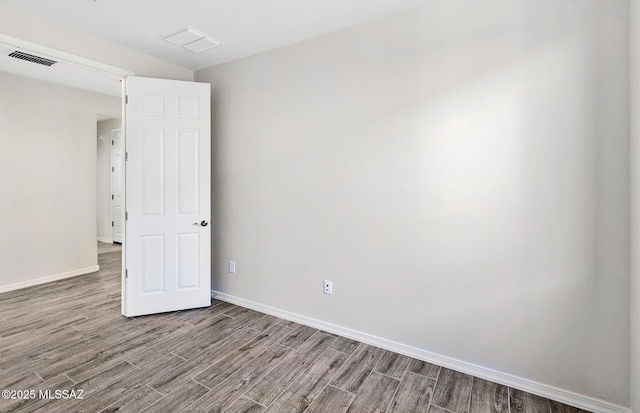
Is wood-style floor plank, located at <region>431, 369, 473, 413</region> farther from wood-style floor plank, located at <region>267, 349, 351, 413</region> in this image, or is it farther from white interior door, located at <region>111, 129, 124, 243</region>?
white interior door, located at <region>111, 129, 124, 243</region>

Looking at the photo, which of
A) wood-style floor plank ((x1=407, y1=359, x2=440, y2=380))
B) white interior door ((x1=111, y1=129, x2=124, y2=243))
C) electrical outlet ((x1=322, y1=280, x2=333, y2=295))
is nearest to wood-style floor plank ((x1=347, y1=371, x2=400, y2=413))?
wood-style floor plank ((x1=407, y1=359, x2=440, y2=380))

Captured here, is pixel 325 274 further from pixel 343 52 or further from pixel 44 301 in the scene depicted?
pixel 44 301

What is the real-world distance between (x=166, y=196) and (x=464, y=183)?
271 centimetres

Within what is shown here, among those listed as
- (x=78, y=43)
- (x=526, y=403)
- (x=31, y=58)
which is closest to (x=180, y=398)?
(x=526, y=403)

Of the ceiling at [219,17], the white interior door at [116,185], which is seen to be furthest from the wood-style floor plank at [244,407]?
the white interior door at [116,185]

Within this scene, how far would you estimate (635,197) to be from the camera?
63.9 inches

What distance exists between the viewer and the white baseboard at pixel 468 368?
182 cm

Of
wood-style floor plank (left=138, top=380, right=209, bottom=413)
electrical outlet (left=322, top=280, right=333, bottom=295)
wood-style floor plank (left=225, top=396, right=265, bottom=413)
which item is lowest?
wood-style floor plank (left=225, top=396, right=265, bottom=413)

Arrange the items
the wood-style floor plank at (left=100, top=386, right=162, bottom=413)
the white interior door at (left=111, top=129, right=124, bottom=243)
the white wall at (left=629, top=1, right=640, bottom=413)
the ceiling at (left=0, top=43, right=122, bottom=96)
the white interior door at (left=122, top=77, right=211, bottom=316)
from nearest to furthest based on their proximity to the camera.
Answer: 1. the white wall at (left=629, top=1, right=640, bottom=413)
2. the wood-style floor plank at (left=100, top=386, right=162, bottom=413)
3. the white interior door at (left=122, top=77, right=211, bottom=316)
4. the ceiling at (left=0, top=43, right=122, bottom=96)
5. the white interior door at (left=111, top=129, right=124, bottom=243)

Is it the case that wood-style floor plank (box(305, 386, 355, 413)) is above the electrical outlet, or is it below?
below

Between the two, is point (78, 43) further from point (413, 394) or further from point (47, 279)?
point (413, 394)

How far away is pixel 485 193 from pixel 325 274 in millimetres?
1453

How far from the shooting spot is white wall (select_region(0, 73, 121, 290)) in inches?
146

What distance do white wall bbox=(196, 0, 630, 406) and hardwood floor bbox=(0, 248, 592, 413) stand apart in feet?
0.82
